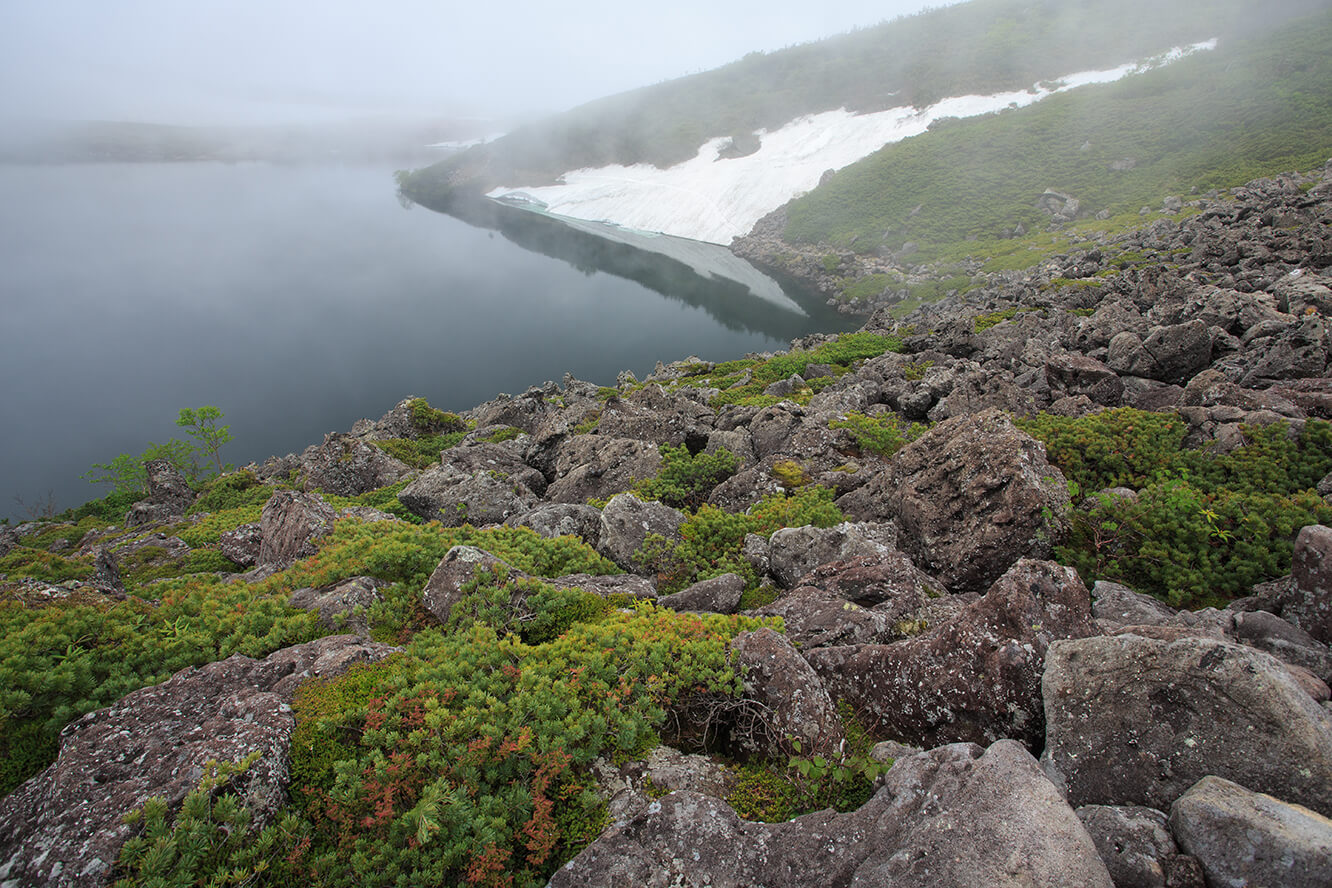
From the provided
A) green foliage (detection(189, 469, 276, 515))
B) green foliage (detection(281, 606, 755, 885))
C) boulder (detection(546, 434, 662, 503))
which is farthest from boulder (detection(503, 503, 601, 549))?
green foliage (detection(189, 469, 276, 515))

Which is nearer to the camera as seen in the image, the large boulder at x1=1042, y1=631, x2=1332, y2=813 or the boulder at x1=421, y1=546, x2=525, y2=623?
the large boulder at x1=1042, y1=631, x2=1332, y2=813

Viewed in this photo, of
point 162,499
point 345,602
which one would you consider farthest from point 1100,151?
point 162,499

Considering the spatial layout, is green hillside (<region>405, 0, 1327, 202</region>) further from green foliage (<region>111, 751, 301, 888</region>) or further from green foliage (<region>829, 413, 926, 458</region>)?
green foliage (<region>111, 751, 301, 888</region>)

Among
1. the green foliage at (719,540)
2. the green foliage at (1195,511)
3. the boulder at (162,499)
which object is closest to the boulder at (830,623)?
the green foliage at (719,540)

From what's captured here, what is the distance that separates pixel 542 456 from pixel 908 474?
45.1 feet

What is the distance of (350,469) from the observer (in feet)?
75.3

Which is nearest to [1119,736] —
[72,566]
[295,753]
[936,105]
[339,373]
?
[295,753]

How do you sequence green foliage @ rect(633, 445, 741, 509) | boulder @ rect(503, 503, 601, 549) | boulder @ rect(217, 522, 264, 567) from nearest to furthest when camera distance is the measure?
boulder @ rect(503, 503, 601, 549), boulder @ rect(217, 522, 264, 567), green foliage @ rect(633, 445, 741, 509)

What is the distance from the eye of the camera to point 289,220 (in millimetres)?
124312

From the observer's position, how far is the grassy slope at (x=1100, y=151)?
68688mm

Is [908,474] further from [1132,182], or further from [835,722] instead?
[1132,182]

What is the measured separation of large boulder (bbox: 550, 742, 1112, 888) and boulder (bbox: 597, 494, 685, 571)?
20.0 ft

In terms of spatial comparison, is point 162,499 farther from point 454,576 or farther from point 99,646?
point 454,576

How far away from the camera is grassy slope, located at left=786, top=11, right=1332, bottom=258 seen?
6869 cm
